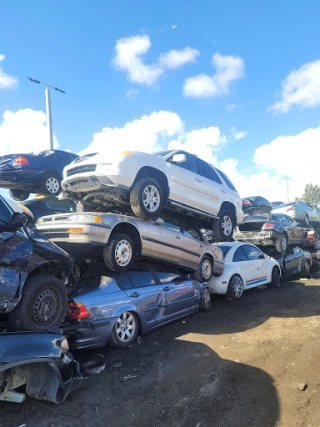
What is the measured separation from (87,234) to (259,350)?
122 inches

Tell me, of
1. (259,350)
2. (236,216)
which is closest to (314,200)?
(236,216)

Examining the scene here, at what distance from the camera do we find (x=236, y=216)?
904cm

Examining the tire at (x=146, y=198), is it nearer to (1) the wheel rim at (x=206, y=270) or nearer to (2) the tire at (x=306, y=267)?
(1) the wheel rim at (x=206, y=270)

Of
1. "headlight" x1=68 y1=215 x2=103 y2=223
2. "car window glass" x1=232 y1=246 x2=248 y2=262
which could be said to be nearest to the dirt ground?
"headlight" x1=68 y1=215 x2=103 y2=223

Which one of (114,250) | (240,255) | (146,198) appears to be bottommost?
(240,255)

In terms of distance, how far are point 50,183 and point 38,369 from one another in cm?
582

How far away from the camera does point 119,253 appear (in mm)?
5883

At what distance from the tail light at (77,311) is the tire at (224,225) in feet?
14.7

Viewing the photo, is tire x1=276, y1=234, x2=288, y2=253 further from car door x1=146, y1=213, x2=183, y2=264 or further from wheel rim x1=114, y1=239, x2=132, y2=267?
wheel rim x1=114, y1=239, x2=132, y2=267

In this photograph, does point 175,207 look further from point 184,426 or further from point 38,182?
point 184,426

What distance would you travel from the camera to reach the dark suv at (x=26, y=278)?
13.1 feet

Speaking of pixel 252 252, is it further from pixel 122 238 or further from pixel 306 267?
pixel 122 238

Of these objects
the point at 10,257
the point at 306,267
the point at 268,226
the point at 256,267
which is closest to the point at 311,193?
the point at 306,267

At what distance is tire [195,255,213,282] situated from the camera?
8172mm
